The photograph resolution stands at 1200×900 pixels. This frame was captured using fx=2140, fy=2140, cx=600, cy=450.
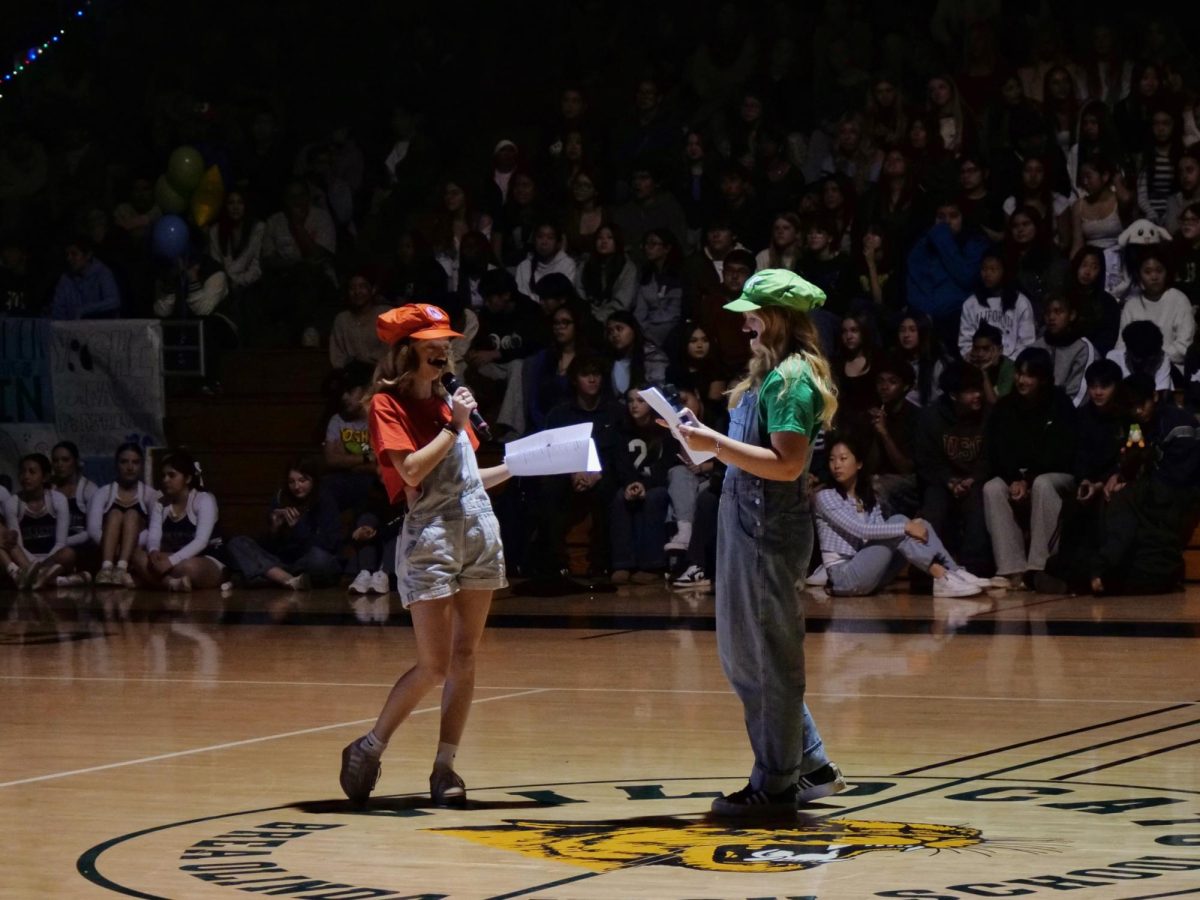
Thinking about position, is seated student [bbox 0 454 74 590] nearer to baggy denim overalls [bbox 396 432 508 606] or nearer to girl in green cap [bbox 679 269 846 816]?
baggy denim overalls [bbox 396 432 508 606]

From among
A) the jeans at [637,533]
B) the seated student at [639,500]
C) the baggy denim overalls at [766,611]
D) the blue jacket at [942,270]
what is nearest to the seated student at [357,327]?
the seated student at [639,500]

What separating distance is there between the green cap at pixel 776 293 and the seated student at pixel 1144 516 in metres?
7.46

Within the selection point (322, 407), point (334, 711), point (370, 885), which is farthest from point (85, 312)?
point (370, 885)

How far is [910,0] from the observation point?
58.3 feet

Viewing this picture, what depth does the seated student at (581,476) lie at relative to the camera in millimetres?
14117

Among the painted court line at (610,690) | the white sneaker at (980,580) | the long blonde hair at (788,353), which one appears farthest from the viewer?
the white sneaker at (980,580)

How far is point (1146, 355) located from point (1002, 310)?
42.0 inches

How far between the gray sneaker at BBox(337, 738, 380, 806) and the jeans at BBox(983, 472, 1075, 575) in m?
7.74

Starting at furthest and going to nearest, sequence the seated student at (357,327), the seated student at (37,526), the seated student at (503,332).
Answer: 1. the seated student at (357,327)
2. the seated student at (503,332)
3. the seated student at (37,526)

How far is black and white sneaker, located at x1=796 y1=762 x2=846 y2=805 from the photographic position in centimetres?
598

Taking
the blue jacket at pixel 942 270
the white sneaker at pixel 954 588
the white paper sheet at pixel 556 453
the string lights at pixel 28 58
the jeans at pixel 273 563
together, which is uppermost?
the string lights at pixel 28 58

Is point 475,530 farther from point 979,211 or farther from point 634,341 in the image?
point 979,211

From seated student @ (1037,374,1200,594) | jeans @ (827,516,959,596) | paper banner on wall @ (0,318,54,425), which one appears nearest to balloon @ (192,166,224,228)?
paper banner on wall @ (0,318,54,425)

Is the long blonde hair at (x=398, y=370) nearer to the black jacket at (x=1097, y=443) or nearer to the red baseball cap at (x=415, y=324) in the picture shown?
the red baseball cap at (x=415, y=324)
